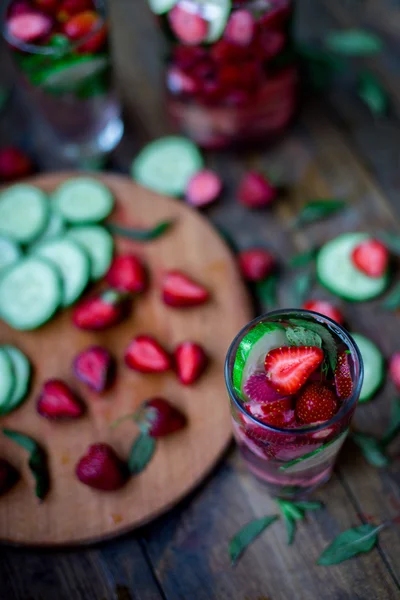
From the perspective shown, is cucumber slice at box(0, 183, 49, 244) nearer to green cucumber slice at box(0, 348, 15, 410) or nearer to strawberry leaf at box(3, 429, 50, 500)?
green cucumber slice at box(0, 348, 15, 410)

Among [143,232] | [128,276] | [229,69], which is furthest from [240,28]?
[128,276]

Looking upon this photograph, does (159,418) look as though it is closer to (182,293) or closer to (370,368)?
(182,293)

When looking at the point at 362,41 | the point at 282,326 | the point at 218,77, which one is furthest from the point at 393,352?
the point at 362,41

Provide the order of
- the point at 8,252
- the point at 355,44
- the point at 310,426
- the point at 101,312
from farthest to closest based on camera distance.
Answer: the point at 355,44
the point at 8,252
the point at 101,312
the point at 310,426

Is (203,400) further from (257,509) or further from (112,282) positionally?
(112,282)

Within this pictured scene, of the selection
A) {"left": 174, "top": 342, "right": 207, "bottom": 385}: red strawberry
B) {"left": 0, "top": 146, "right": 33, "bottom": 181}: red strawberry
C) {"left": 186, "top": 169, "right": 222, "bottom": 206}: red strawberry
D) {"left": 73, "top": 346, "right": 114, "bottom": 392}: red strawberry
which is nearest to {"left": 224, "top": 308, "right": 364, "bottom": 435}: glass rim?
{"left": 174, "top": 342, "right": 207, "bottom": 385}: red strawberry
